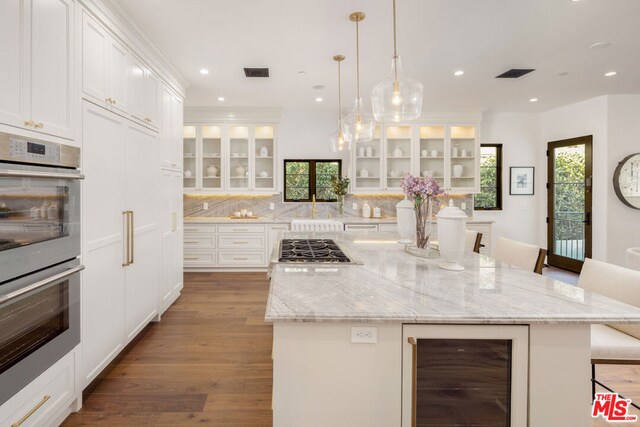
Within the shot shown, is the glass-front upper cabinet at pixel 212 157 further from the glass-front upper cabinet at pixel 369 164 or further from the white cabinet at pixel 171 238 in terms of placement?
the glass-front upper cabinet at pixel 369 164

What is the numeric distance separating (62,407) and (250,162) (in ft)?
14.5

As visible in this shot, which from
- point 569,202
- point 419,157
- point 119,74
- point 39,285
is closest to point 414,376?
point 39,285

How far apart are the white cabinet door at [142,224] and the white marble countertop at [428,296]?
5.06ft

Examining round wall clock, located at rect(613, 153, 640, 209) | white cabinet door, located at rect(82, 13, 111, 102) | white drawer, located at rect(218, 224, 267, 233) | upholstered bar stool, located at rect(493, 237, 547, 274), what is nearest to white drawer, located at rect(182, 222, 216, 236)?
white drawer, located at rect(218, 224, 267, 233)

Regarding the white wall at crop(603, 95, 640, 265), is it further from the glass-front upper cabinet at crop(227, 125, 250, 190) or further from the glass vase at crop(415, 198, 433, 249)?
the glass-front upper cabinet at crop(227, 125, 250, 190)

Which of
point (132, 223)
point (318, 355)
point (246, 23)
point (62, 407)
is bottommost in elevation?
point (62, 407)

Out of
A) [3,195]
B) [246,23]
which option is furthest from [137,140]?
[3,195]

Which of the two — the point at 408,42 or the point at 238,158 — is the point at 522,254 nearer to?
the point at 408,42

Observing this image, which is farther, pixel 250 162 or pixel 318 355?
pixel 250 162

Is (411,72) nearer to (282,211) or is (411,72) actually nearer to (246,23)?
(246,23)

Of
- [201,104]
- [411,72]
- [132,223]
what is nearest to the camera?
[132,223]

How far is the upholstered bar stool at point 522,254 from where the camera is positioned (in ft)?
7.06

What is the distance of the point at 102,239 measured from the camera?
2383mm

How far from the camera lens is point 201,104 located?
5.54m
